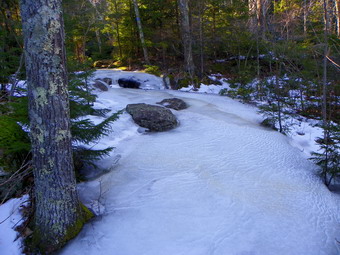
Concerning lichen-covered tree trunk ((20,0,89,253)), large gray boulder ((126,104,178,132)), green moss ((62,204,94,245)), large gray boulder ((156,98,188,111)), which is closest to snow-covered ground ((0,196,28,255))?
lichen-covered tree trunk ((20,0,89,253))

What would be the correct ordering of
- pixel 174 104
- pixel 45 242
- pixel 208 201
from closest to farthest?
1. pixel 45 242
2. pixel 208 201
3. pixel 174 104

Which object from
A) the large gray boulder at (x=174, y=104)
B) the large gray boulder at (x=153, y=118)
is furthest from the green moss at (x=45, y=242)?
the large gray boulder at (x=174, y=104)

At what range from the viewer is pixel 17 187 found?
3258 millimetres

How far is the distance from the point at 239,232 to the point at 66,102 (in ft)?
8.33

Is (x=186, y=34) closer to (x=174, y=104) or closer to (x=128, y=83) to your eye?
(x=128, y=83)

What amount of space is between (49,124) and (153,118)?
467cm

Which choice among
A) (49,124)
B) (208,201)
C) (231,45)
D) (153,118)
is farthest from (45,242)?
(231,45)

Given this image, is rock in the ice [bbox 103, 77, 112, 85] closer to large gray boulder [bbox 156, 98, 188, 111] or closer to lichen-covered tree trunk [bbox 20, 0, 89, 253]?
large gray boulder [bbox 156, 98, 188, 111]

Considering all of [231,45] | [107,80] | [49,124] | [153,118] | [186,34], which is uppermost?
[186,34]

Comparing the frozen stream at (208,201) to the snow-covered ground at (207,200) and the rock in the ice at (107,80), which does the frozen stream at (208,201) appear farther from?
the rock in the ice at (107,80)

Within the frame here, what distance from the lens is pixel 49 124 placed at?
2.32 metres

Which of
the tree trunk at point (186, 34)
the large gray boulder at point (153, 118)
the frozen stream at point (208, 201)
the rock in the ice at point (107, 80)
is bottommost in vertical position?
the frozen stream at point (208, 201)

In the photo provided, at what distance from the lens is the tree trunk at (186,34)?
45.3 ft

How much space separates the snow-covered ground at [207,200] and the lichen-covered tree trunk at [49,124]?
0.89ft
